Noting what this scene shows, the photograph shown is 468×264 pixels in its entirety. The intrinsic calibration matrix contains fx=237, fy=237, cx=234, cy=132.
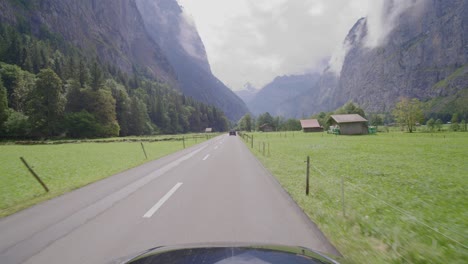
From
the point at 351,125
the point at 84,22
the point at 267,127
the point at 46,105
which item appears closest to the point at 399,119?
the point at 351,125

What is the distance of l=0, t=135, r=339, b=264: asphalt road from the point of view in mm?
4207

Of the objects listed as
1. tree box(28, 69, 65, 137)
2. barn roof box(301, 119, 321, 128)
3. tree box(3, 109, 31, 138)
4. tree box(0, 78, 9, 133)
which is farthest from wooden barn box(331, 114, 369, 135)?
tree box(0, 78, 9, 133)

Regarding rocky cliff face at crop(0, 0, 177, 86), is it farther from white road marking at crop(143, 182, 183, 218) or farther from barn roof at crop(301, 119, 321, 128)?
white road marking at crop(143, 182, 183, 218)

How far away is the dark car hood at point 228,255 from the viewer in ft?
7.17

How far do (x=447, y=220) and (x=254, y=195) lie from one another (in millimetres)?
5259

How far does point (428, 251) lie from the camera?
4.40 metres

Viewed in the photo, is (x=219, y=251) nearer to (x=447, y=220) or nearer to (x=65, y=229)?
(x=65, y=229)

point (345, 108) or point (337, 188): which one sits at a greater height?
point (345, 108)

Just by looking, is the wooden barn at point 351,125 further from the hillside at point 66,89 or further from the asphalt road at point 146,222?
the asphalt road at point 146,222

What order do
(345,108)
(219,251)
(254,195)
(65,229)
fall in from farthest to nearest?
(345,108) → (254,195) → (65,229) → (219,251)

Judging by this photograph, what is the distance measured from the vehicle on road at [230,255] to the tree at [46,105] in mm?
63737

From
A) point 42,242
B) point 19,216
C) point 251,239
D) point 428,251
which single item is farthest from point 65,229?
point 428,251

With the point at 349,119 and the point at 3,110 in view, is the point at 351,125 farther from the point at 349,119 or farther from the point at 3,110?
the point at 3,110

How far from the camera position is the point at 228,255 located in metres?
2.28
